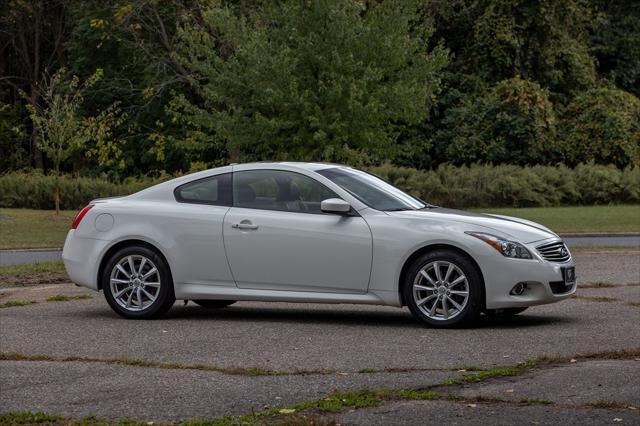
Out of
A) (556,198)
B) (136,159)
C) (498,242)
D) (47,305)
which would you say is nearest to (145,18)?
(136,159)

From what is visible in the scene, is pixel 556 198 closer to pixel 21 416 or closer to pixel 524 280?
pixel 524 280

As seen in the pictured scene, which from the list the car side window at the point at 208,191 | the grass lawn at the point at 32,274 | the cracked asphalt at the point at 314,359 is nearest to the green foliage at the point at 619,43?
the grass lawn at the point at 32,274

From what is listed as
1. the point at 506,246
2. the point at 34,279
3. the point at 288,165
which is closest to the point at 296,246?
the point at 288,165

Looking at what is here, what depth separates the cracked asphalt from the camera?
7.44 meters

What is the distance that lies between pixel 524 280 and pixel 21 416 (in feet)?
17.1

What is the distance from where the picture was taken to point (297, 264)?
11742 millimetres

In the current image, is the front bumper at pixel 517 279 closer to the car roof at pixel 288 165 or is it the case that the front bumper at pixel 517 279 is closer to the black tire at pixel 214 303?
the car roof at pixel 288 165

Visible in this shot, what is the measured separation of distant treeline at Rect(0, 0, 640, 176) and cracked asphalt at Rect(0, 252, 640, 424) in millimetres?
17728

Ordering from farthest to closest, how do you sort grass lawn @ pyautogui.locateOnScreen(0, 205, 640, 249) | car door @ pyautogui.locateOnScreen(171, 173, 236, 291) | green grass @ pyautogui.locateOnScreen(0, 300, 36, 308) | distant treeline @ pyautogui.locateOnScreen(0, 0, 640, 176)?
distant treeline @ pyautogui.locateOnScreen(0, 0, 640, 176) → grass lawn @ pyautogui.locateOnScreen(0, 205, 640, 249) → green grass @ pyautogui.locateOnScreen(0, 300, 36, 308) → car door @ pyautogui.locateOnScreen(171, 173, 236, 291)

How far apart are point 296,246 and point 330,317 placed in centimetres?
107

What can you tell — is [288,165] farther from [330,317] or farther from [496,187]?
[496,187]

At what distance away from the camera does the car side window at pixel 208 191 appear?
12.3 meters

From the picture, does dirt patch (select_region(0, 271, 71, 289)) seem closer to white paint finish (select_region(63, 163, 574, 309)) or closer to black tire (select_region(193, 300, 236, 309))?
black tire (select_region(193, 300, 236, 309))

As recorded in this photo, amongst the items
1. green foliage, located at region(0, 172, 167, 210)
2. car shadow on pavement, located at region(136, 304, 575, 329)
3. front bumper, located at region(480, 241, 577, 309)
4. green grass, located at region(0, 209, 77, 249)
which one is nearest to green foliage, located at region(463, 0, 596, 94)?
green foliage, located at region(0, 172, 167, 210)
